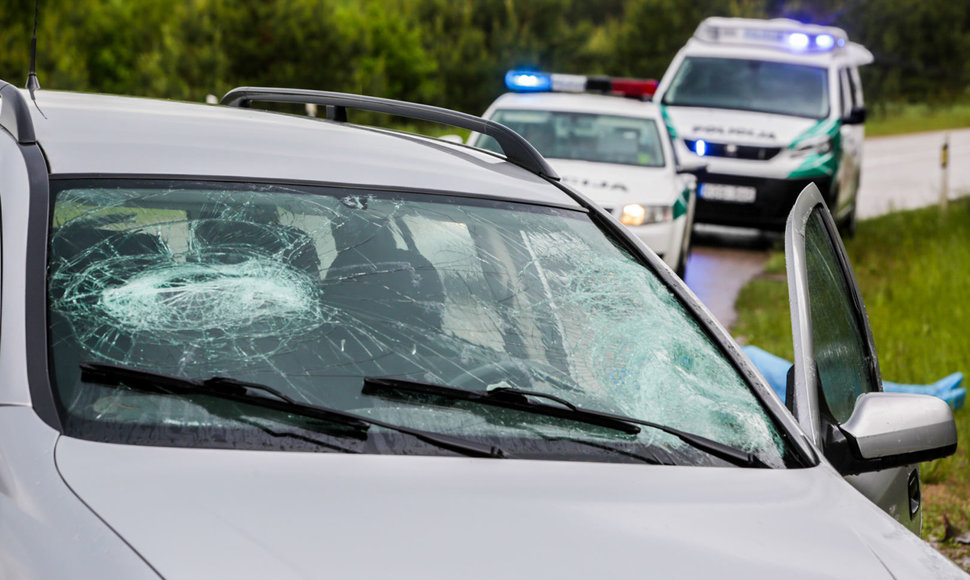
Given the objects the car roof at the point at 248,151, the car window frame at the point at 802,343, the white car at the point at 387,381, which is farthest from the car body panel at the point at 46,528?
the car window frame at the point at 802,343

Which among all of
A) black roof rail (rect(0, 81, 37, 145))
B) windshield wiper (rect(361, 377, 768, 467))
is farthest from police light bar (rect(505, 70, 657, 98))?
windshield wiper (rect(361, 377, 768, 467))

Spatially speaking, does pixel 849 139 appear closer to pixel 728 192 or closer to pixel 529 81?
pixel 728 192

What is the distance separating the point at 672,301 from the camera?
2.97m

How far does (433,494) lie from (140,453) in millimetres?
449

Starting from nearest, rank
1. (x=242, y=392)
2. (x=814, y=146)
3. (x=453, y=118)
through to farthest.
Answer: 1. (x=242, y=392)
2. (x=453, y=118)
3. (x=814, y=146)

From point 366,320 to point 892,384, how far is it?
169 inches

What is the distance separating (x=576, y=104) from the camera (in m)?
11.1

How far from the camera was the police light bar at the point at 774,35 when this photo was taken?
1432 cm

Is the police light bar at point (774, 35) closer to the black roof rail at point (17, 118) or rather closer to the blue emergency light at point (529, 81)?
the blue emergency light at point (529, 81)

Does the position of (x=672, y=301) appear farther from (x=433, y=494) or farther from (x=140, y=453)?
(x=140, y=453)

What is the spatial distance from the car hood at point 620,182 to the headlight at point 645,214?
0.05 m

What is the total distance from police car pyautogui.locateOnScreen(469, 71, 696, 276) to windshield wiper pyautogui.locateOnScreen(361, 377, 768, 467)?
7.44 meters

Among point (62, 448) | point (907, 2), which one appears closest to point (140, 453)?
point (62, 448)

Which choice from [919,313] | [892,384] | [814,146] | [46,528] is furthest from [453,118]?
[814,146]
